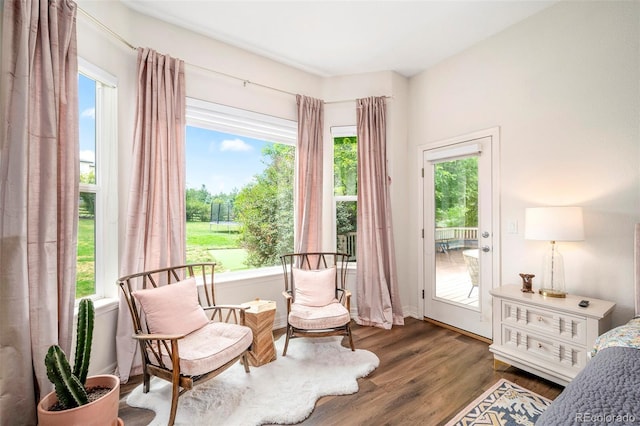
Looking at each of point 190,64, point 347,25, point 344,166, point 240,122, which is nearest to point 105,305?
point 240,122

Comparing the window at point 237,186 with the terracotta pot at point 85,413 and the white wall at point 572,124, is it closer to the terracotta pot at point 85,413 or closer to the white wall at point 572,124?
the terracotta pot at point 85,413

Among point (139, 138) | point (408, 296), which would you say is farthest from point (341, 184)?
point (139, 138)

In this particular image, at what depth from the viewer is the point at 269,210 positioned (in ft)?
11.4

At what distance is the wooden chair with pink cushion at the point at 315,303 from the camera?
2.49 metres

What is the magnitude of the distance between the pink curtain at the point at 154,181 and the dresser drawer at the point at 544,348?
2.88 metres

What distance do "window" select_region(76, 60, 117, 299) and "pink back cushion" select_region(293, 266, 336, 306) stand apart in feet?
5.32

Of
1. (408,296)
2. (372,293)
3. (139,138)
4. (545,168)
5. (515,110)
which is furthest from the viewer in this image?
(408,296)

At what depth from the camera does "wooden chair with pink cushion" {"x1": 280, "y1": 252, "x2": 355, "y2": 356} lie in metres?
2.49

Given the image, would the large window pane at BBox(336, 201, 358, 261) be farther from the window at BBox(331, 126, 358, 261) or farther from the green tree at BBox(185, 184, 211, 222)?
the green tree at BBox(185, 184, 211, 222)

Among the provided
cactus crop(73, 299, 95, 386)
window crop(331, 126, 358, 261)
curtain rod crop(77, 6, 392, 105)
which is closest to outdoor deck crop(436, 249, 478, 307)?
window crop(331, 126, 358, 261)

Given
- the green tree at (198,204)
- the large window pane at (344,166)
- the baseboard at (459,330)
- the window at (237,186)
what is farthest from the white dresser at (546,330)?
the green tree at (198,204)

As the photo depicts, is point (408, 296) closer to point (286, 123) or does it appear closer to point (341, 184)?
point (341, 184)

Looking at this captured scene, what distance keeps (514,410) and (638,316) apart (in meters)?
1.01

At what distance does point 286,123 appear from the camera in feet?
11.2
